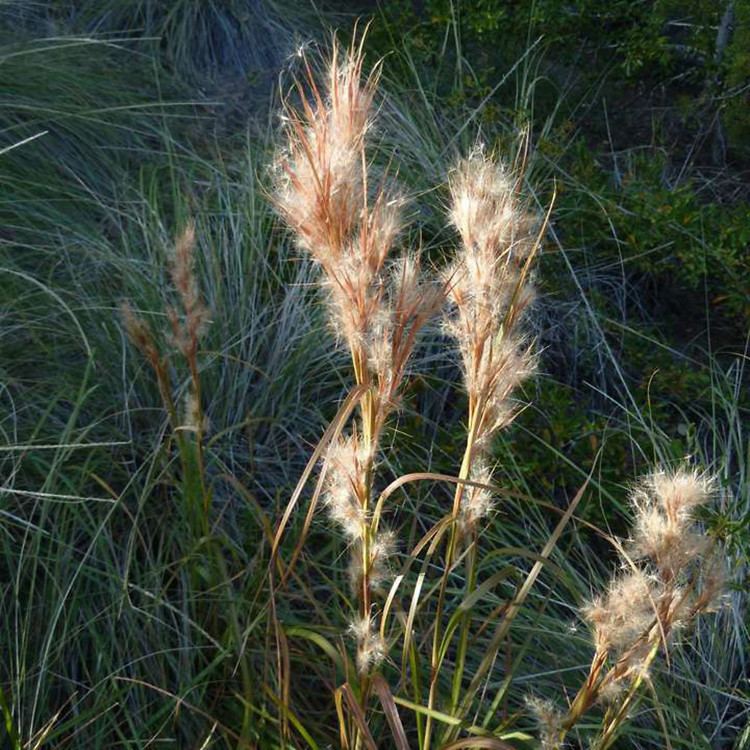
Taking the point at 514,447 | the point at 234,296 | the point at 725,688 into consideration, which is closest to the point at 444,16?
the point at 234,296

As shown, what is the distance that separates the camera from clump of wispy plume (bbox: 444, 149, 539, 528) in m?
1.35

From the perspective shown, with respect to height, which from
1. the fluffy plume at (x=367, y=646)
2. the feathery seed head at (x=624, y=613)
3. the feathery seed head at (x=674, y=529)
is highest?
the feathery seed head at (x=674, y=529)

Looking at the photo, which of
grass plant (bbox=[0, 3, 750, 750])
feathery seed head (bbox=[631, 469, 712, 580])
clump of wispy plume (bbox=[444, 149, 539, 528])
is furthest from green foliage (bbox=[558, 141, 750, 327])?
feathery seed head (bbox=[631, 469, 712, 580])

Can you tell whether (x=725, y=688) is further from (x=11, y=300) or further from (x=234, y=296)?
(x=11, y=300)

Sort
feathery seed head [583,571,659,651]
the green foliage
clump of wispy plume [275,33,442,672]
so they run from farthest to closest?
the green foliage, feathery seed head [583,571,659,651], clump of wispy plume [275,33,442,672]

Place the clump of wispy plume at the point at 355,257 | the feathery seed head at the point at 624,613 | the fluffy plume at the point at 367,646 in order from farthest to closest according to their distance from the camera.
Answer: the fluffy plume at the point at 367,646 → the feathery seed head at the point at 624,613 → the clump of wispy plume at the point at 355,257

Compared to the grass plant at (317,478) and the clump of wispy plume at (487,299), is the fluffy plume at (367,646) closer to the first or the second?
the grass plant at (317,478)

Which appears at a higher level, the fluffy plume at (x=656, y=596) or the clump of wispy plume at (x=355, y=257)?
the clump of wispy plume at (x=355, y=257)

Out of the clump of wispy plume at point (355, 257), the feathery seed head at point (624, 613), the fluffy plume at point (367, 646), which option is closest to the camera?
the clump of wispy plume at point (355, 257)

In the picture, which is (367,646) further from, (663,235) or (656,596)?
(663,235)

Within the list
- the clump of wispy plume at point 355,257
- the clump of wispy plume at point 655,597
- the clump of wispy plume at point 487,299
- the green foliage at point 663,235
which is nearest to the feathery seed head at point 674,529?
the clump of wispy plume at point 655,597

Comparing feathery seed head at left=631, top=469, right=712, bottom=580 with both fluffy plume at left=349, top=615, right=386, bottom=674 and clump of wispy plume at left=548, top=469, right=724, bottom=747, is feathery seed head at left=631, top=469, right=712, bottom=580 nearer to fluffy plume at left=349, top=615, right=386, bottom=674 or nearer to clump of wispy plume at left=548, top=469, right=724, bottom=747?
clump of wispy plume at left=548, top=469, right=724, bottom=747

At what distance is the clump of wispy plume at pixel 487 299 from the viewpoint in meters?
1.35

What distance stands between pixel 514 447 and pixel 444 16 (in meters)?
2.19
